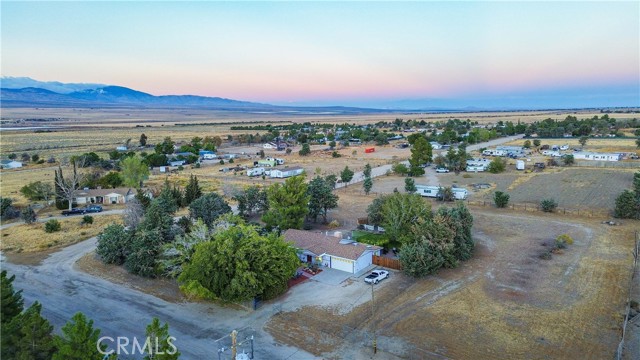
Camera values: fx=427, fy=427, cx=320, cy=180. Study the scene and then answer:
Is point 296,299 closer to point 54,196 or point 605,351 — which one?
point 605,351

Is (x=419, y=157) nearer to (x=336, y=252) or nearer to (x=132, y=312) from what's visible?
(x=336, y=252)

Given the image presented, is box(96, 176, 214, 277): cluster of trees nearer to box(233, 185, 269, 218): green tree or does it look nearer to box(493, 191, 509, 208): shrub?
box(233, 185, 269, 218): green tree

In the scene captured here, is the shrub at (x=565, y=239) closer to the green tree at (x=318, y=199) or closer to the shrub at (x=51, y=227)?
the green tree at (x=318, y=199)

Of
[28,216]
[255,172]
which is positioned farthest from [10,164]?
[255,172]

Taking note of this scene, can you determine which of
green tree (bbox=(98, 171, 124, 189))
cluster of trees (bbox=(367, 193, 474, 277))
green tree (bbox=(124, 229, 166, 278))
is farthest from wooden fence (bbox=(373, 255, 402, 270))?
green tree (bbox=(98, 171, 124, 189))

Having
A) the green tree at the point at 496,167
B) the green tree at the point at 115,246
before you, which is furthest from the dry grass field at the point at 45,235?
the green tree at the point at 496,167

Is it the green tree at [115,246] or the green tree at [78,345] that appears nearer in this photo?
the green tree at [78,345]
